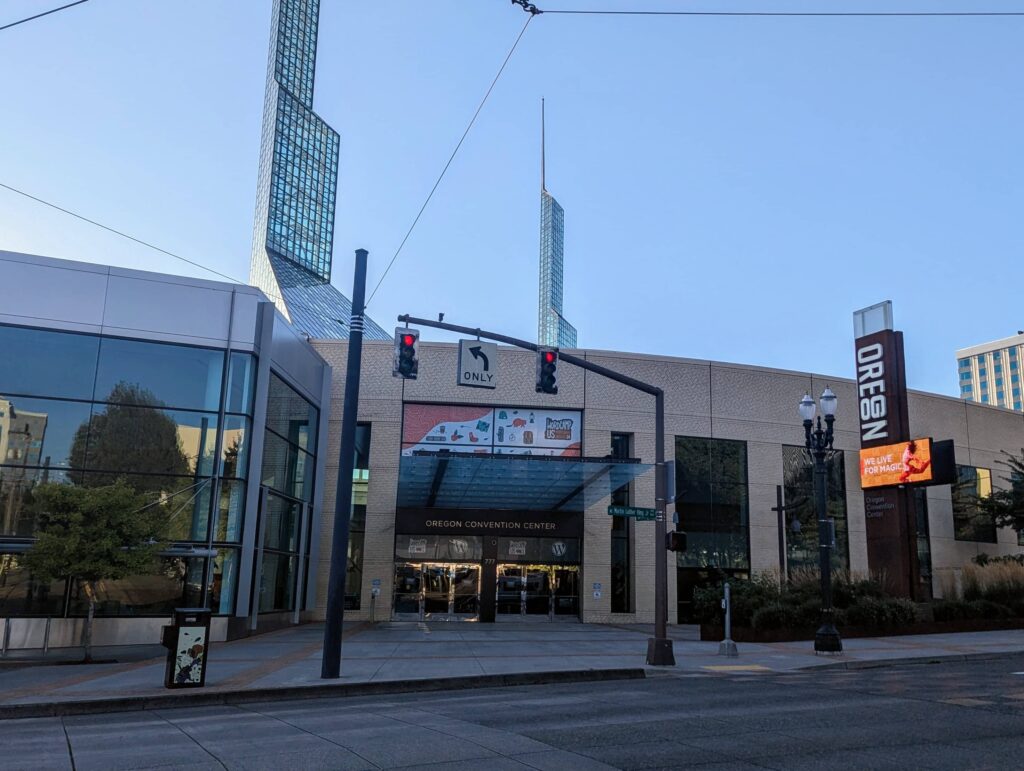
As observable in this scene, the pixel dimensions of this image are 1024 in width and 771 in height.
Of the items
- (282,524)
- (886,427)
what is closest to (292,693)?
(282,524)

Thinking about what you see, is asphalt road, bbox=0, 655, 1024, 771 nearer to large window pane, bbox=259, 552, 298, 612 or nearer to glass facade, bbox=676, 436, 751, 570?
large window pane, bbox=259, 552, 298, 612

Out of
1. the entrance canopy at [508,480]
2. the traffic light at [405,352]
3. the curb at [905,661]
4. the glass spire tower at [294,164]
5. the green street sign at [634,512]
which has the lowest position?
the curb at [905,661]

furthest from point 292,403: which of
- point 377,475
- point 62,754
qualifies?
point 62,754

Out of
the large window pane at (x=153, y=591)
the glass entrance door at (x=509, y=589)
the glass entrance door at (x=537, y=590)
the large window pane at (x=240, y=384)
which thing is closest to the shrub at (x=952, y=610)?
the glass entrance door at (x=537, y=590)

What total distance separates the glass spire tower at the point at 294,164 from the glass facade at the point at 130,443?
115529 mm

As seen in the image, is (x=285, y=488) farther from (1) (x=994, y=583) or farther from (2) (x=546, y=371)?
(1) (x=994, y=583)

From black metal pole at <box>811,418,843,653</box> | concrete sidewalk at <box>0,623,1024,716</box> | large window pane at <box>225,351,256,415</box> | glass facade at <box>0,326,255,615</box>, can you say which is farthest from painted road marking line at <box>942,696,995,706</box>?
large window pane at <box>225,351,256,415</box>

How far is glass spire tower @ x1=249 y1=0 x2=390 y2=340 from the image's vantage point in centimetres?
15225

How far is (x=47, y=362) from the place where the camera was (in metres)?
23.2

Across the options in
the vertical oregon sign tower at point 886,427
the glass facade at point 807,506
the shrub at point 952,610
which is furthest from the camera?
the glass facade at point 807,506

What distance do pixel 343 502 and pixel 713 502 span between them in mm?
23469

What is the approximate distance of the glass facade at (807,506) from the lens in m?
36.9

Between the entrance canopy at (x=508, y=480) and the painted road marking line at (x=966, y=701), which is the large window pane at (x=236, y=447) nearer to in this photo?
the entrance canopy at (x=508, y=480)

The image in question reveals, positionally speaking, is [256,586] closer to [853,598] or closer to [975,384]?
[853,598]
